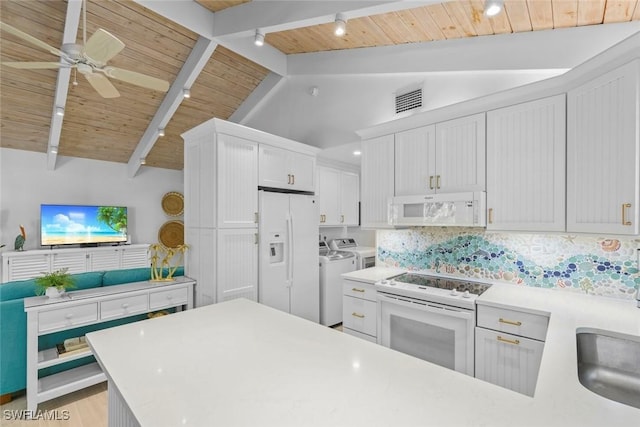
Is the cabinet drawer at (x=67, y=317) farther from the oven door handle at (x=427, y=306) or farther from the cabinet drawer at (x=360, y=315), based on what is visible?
the oven door handle at (x=427, y=306)

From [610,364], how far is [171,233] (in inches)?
271

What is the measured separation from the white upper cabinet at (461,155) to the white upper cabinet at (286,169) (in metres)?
1.64

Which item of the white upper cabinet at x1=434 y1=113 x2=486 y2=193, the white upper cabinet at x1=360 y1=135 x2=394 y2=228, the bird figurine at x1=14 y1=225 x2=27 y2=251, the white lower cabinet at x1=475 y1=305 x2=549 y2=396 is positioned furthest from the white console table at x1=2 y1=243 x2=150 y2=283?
the white lower cabinet at x1=475 y1=305 x2=549 y2=396

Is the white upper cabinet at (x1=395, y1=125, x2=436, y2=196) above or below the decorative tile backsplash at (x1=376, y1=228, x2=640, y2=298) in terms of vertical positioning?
above

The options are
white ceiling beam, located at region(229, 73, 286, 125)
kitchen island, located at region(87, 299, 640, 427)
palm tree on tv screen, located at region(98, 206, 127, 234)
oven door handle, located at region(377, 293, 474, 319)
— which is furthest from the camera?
palm tree on tv screen, located at region(98, 206, 127, 234)

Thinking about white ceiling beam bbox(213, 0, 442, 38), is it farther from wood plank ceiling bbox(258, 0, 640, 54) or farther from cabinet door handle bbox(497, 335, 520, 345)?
cabinet door handle bbox(497, 335, 520, 345)

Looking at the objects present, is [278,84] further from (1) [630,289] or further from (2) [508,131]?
(1) [630,289]

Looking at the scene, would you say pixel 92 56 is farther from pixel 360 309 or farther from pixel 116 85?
pixel 360 309

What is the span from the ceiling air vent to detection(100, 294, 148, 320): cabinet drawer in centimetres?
311

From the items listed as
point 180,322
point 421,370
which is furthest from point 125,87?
point 421,370

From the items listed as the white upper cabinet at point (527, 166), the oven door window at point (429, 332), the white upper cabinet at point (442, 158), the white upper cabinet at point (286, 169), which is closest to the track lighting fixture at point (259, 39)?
the white upper cabinet at point (286, 169)

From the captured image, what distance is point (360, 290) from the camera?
283 cm

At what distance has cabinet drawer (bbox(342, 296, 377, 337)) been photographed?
2.74m

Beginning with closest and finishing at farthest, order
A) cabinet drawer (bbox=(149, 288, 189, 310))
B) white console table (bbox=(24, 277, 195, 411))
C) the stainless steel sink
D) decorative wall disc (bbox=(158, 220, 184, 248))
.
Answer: the stainless steel sink, white console table (bbox=(24, 277, 195, 411)), cabinet drawer (bbox=(149, 288, 189, 310)), decorative wall disc (bbox=(158, 220, 184, 248))
